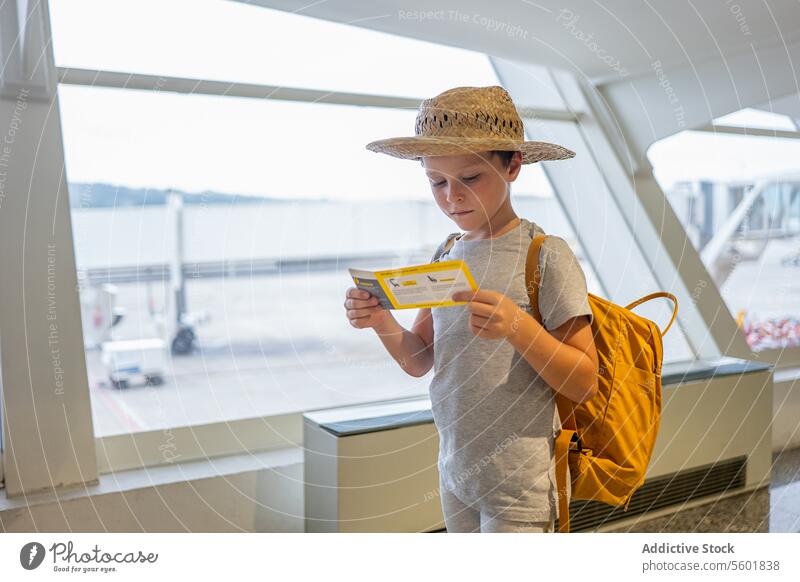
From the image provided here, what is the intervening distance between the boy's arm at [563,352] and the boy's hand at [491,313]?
12 mm

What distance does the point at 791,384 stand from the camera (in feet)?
→ 12.8

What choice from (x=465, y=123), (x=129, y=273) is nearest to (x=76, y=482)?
(x=129, y=273)

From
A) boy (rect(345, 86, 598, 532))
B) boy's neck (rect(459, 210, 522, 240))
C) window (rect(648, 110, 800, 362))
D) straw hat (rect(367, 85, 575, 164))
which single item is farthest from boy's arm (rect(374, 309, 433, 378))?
window (rect(648, 110, 800, 362))

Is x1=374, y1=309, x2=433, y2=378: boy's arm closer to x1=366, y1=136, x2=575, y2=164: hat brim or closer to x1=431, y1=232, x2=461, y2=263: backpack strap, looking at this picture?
x1=431, y1=232, x2=461, y2=263: backpack strap

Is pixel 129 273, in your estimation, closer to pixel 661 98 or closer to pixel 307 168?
pixel 307 168

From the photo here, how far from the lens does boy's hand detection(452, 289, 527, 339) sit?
1245 mm

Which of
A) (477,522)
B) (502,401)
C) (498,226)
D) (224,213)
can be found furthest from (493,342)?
(224,213)

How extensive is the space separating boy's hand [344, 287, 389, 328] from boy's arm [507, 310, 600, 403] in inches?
9.9

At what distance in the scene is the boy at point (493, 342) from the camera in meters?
1.33

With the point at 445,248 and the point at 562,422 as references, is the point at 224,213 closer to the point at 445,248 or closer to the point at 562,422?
the point at 445,248

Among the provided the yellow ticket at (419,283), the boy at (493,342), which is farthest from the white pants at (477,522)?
the yellow ticket at (419,283)

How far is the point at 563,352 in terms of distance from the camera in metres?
1.29

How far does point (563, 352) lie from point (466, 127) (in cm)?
42
